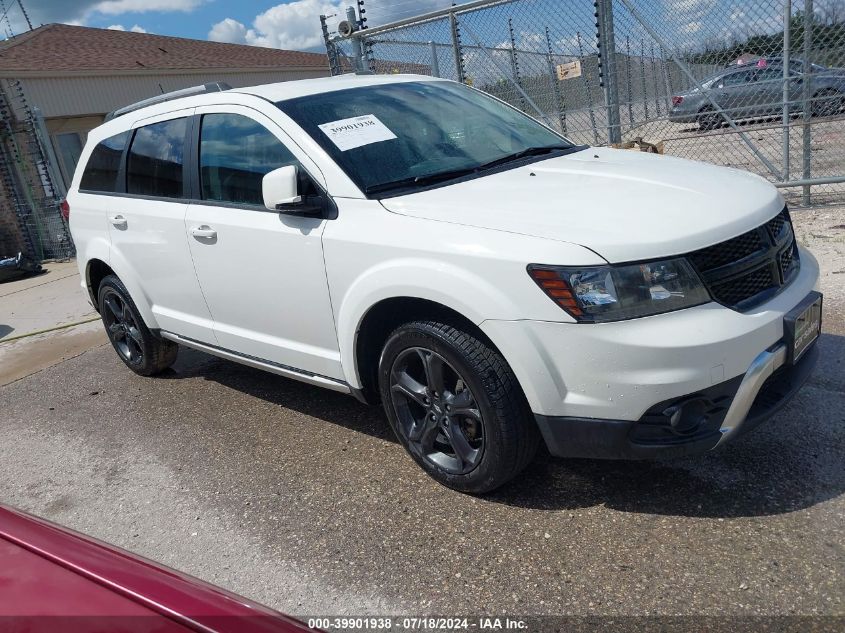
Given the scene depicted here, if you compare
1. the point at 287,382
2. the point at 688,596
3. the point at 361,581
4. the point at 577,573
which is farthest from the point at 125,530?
the point at 688,596

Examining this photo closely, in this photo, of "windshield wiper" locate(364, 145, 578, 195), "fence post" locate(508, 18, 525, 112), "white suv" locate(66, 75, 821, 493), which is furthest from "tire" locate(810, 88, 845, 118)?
"windshield wiper" locate(364, 145, 578, 195)

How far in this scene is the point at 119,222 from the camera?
4.63 metres

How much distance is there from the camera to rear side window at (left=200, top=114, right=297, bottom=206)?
3.60m

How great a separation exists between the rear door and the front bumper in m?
2.34

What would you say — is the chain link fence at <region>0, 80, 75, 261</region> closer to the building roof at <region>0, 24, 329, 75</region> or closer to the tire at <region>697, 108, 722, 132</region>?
the building roof at <region>0, 24, 329, 75</region>

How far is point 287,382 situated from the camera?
4852 mm

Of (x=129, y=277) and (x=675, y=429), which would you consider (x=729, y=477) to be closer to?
(x=675, y=429)

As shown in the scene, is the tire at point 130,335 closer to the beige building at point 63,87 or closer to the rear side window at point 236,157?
the rear side window at point 236,157

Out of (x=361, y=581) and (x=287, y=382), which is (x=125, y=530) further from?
(x=287, y=382)

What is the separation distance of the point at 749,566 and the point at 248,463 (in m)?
2.42

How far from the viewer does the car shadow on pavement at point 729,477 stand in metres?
2.85

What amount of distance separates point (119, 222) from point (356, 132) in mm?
2008

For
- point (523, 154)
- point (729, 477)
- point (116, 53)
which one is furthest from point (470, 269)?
point (116, 53)

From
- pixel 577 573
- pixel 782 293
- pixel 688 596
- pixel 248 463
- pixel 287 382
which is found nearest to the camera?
pixel 688 596
